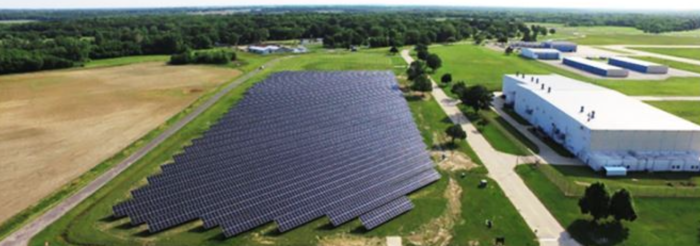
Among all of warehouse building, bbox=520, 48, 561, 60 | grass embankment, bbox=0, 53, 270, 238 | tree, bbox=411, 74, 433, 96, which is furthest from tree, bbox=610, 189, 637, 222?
warehouse building, bbox=520, 48, 561, 60

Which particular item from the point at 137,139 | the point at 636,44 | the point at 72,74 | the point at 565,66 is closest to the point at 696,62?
the point at 565,66

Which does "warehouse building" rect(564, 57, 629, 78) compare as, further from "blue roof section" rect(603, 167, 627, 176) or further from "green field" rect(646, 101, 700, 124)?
"blue roof section" rect(603, 167, 627, 176)

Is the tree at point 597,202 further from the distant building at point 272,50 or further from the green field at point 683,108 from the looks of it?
the distant building at point 272,50

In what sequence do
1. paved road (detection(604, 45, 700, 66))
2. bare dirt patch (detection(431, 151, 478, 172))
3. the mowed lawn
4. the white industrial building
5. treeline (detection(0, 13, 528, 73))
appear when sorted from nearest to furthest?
the white industrial building → bare dirt patch (detection(431, 151, 478, 172)) → the mowed lawn → paved road (detection(604, 45, 700, 66)) → treeline (detection(0, 13, 528, 73))

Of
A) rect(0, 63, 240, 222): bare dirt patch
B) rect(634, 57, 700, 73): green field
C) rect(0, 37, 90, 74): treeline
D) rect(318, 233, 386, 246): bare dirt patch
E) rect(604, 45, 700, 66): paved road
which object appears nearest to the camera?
rect(318, 233, 386, 246): bare dirt patch

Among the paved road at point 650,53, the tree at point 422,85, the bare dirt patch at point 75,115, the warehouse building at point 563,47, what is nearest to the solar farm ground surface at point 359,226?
the bare dirt patch at point 75,115
